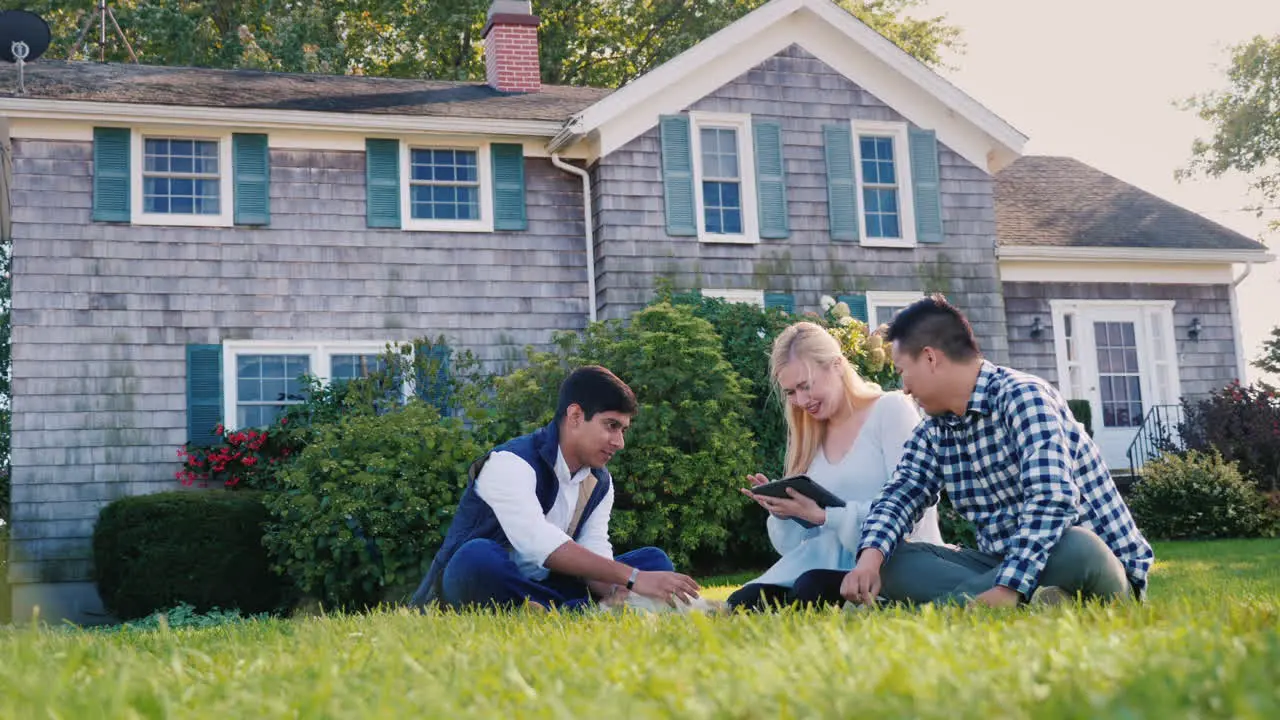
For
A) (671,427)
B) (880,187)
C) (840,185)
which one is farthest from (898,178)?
(671,427)

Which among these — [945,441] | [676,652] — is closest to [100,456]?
[945,441]

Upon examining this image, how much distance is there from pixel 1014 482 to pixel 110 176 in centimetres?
1226

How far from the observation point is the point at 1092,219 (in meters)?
19.2

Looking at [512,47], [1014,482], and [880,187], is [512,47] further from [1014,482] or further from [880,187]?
[1014,482]

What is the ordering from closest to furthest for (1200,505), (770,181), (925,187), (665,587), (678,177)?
(665,587)
(1200,505)
(678,177)
(770,181)
(925,187)

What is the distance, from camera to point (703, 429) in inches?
474

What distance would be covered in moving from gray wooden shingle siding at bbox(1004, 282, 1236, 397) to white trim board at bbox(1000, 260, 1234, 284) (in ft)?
0.41

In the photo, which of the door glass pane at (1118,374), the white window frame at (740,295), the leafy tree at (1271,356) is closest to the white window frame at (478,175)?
the white window frame at (740,295)

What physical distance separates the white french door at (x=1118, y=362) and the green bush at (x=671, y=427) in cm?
785

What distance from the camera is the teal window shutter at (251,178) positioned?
576 inches

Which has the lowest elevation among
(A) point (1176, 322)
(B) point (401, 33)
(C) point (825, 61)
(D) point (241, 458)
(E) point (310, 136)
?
(D) point (241, 458)

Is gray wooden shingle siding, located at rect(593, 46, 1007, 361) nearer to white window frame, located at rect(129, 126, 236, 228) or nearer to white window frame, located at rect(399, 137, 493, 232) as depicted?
white window frame, located at rect(399, 137, 493, 232)

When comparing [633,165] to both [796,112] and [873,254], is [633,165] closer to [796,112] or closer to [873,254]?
[796,112]

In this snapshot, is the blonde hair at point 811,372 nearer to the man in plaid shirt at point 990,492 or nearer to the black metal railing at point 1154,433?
the man in plaid shirt at point 990,492
